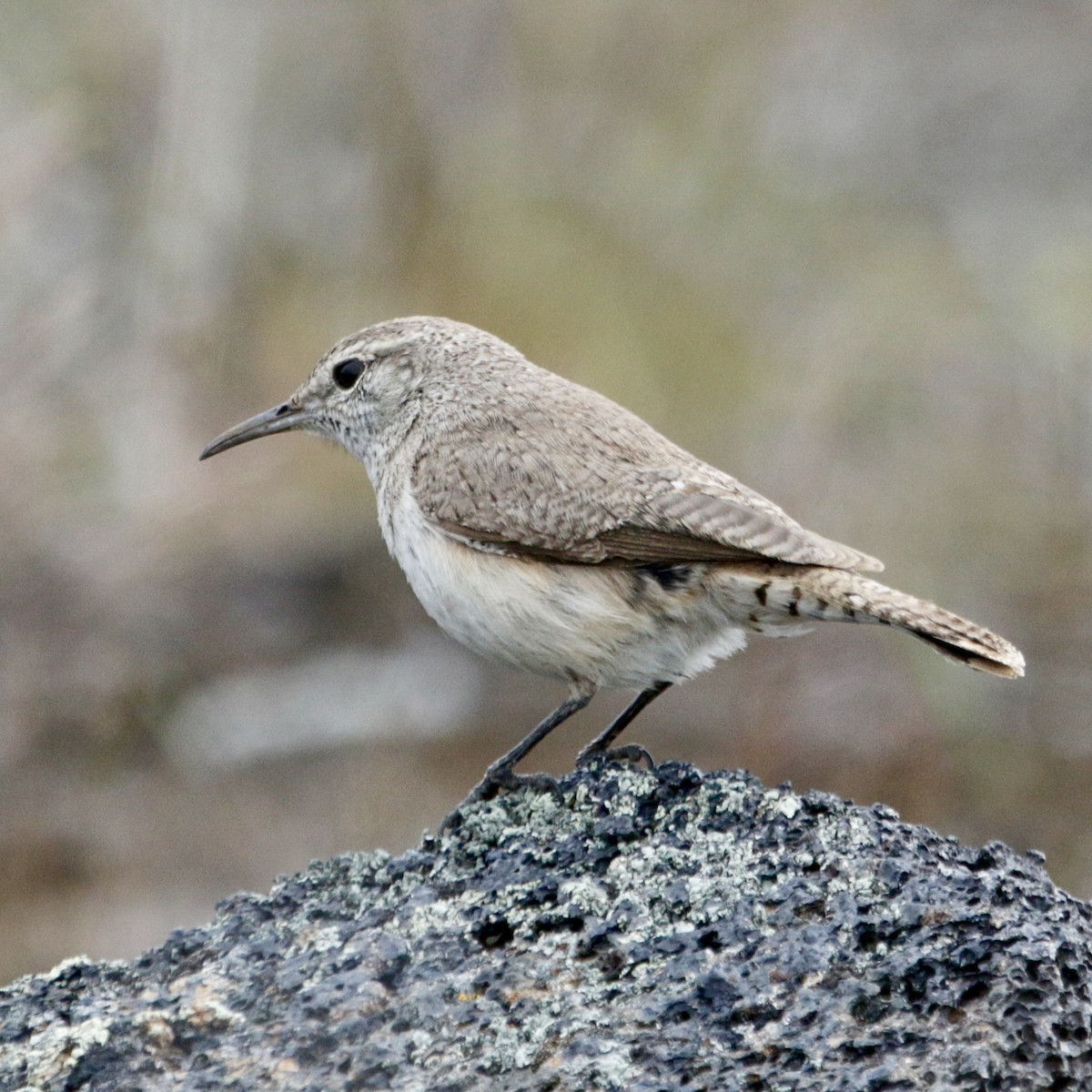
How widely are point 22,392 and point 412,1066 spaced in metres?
7.78

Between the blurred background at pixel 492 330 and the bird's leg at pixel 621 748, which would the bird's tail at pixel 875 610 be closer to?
the bird's leg at pixel 621 748

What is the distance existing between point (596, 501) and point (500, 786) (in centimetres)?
89

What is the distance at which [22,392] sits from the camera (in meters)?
9.86

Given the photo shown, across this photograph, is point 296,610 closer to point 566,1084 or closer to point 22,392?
point 22,392

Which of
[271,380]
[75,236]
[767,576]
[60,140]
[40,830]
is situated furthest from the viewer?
[271,380]

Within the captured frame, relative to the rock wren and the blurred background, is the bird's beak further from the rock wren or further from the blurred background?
the blurred background

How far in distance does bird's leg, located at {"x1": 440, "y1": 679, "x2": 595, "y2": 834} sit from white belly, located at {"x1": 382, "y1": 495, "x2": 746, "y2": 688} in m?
0.07

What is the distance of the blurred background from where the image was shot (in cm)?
962

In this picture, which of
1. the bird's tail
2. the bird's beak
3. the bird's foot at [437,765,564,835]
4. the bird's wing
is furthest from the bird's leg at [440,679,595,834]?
the bird's beak

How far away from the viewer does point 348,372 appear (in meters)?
5.72

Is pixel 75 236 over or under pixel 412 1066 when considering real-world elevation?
over

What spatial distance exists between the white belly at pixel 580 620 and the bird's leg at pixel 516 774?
7 cm

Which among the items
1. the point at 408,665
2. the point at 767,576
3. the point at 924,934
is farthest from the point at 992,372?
the point at 924,934

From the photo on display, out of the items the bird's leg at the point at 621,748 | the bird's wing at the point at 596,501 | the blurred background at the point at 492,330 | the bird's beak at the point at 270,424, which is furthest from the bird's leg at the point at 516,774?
the blurred background at the point at 492,330
